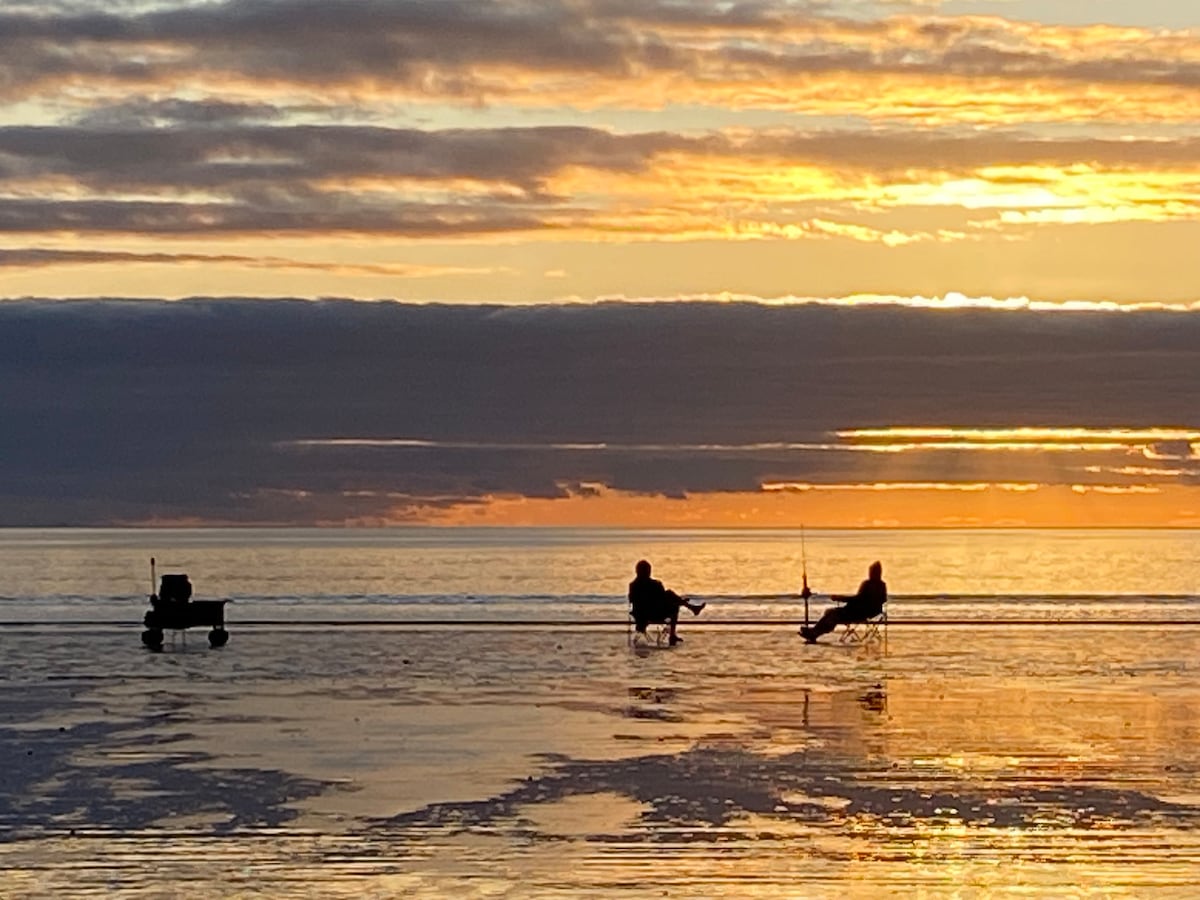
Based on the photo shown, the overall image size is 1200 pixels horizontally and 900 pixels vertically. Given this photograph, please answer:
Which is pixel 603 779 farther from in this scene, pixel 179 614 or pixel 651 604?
pixel 179 614

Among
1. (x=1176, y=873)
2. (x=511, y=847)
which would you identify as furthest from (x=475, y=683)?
(x=1176, y=873)

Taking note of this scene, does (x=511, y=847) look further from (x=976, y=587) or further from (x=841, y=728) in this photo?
(x=976, y=587)

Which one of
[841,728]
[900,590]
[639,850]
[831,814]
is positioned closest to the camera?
[639,850]

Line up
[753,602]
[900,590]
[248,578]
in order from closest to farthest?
[753,602]
[900,590]
[248,578]

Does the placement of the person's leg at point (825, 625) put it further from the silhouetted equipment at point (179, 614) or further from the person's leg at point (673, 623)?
the silhouetted equipment at point (179, 614)

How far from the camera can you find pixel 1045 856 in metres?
14.0

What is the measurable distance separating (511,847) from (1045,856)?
3742 mm

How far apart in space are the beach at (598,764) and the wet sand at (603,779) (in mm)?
50

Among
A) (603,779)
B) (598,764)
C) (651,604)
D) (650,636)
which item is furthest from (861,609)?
(603,779)

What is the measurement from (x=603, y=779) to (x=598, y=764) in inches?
41.3

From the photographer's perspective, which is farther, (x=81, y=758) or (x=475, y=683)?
(x=475, y=683)

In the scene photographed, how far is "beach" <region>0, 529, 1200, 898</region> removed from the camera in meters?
13.5

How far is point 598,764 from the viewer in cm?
1880

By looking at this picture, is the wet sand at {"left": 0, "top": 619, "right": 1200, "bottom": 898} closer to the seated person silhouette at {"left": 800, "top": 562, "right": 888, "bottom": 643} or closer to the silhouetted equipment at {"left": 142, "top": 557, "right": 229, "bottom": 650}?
the silhouetted equipment at {"left": 142, "top": 557, "right": 229, "bottom": 650}
